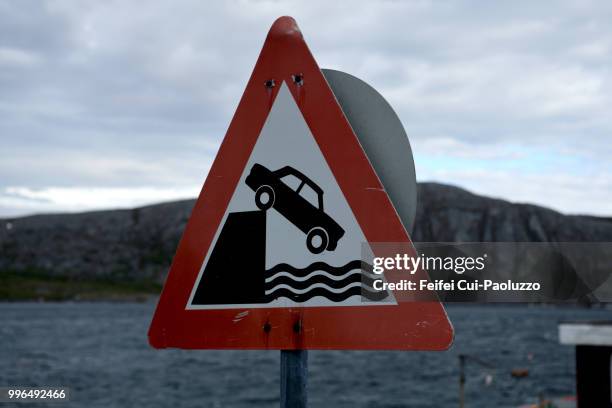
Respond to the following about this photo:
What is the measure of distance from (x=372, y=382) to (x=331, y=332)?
88829 mm

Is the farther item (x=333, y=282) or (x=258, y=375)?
(x=258, y=375)

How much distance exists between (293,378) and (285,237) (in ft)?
2.06

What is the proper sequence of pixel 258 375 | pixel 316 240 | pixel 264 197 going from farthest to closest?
pixel 258 375 → pixel 264 197 → pixel 316 240

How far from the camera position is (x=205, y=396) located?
255 ft

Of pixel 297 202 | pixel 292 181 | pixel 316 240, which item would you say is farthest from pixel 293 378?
pixel 292 181

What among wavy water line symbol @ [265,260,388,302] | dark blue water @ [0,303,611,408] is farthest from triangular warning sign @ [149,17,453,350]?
dark blue water @ [0,303,611,408]

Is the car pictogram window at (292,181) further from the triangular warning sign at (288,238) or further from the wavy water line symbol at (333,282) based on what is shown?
the wavy water line symbol at (333,282)

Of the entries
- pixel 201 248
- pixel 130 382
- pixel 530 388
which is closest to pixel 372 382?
pixel 530 388

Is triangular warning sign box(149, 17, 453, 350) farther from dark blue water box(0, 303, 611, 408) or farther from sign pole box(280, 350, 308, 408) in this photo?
dark blue water box(0, 303, 611, 408)

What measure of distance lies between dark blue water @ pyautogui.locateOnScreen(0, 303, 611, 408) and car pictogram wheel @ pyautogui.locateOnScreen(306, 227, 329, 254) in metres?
67.5

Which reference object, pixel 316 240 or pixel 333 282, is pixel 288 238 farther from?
pixel 333 282

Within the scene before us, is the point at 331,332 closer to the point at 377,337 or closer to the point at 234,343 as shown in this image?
the point at 377,337

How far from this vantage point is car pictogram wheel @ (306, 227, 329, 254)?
3221 mm
